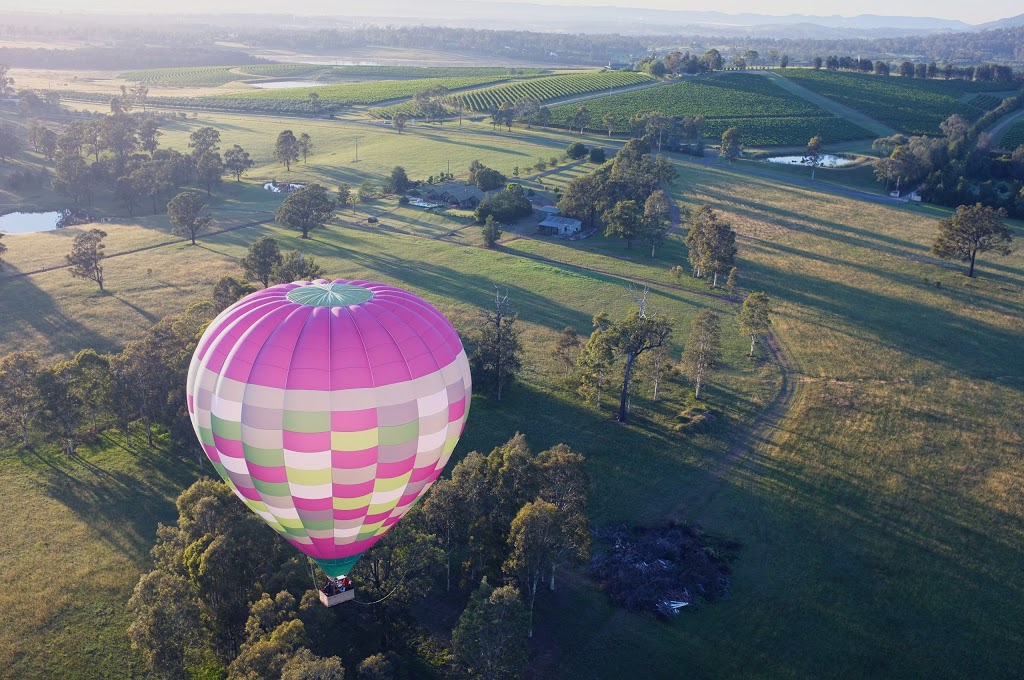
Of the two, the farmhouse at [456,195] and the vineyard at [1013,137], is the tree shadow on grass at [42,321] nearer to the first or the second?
the farmhouse at [456,195]

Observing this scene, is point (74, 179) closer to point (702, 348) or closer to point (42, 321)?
point (42, 321)

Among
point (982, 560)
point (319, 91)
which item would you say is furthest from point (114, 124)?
point (982, 560)

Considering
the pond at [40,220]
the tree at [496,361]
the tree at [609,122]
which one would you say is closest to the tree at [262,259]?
the tree at [496,361]

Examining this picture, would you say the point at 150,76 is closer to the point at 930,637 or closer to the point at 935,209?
the point at 935,209

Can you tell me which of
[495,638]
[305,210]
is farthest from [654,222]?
[495,638]

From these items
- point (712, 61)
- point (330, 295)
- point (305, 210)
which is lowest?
point (305, 210)

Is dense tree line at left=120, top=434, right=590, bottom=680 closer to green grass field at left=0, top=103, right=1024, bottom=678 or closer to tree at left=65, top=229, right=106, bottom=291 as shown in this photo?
green grass field at left=0, top=103, right=1024, bottom=678

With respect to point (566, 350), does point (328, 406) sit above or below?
above

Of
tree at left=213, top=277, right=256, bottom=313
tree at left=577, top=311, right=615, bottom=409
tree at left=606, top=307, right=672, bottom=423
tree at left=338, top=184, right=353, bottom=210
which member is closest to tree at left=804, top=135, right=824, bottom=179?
tree at left=338, top=184, right=353, bottom=210
